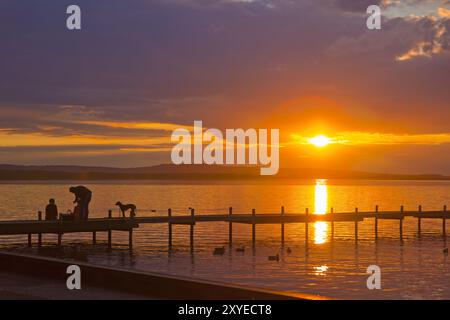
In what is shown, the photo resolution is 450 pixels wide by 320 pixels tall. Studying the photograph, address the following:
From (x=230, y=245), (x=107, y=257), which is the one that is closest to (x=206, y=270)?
(x=107, y=257)

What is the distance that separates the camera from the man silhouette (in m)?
32.8

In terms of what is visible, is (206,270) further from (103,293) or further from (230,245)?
(103,293)

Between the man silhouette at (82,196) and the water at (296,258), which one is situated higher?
the man silhouette at (82,196)

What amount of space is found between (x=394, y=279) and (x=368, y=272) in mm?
2373

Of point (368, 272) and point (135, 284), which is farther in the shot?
point (368, 272)

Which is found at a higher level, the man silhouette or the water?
the man silhouette

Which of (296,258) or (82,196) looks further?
(296,258)

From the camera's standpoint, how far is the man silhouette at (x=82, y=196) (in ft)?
108

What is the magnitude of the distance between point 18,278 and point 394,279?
86.4 feet

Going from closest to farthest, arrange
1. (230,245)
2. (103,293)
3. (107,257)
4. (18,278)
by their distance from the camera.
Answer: (103,293) → (18,278) → (107,257) → (230,245)

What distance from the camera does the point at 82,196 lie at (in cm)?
3338
